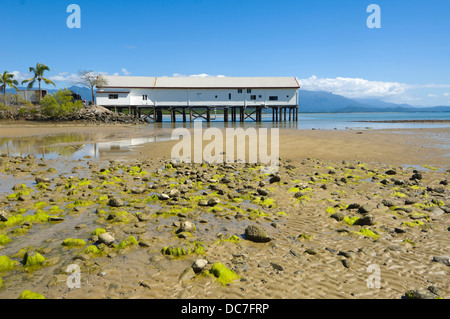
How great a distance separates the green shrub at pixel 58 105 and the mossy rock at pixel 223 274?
4651 cm

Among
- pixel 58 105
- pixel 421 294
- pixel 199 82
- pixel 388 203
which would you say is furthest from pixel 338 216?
pixel 199 82

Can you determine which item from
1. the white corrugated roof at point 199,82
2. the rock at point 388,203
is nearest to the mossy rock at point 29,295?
the rock at point 388,203

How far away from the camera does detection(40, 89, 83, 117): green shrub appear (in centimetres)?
4209

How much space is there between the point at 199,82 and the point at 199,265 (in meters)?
51.7

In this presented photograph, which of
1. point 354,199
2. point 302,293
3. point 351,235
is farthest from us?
point 354,199

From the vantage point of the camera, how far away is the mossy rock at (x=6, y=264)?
3938mm

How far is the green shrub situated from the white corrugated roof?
8252mm

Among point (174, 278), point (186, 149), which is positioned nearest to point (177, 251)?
point (174, 278)

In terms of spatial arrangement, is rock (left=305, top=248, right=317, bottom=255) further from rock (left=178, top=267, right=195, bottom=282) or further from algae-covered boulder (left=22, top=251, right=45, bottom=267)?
algae-covered boulder (left=22, top=251, right=45, bottom=267)

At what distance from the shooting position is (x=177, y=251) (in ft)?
14.4

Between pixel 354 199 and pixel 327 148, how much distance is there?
10.1 m

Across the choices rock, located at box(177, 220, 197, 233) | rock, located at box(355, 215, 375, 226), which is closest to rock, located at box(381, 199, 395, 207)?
rock, located at box(355, 215, 375, 226)
